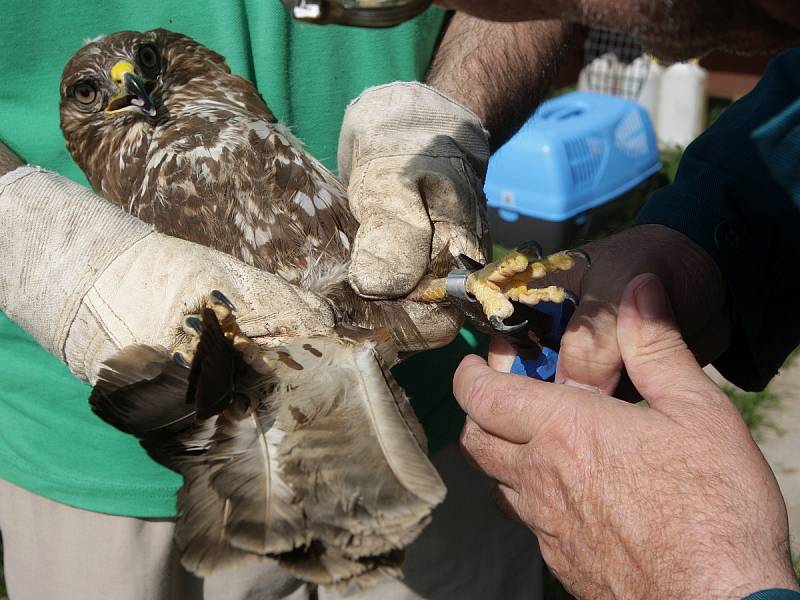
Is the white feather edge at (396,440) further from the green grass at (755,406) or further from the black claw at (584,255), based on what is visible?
the green grass at (755,406)

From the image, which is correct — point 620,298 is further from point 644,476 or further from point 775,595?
point 775,595

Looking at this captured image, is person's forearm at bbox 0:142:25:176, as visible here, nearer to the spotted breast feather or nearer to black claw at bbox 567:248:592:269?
the spotted breast feather

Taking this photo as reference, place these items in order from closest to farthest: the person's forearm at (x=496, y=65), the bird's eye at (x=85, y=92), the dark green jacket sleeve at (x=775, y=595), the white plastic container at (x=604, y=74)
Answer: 1. the dark green jacket sleeve at (x=775, y=595)
2. the bird's eye at (x=85, y=92)
3. the person's forearm at (x=496, y=65)
4. the white plastic container at (x=604, y=74)

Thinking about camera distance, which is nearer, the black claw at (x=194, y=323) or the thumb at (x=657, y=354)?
the thumb at (x=657, y=354)

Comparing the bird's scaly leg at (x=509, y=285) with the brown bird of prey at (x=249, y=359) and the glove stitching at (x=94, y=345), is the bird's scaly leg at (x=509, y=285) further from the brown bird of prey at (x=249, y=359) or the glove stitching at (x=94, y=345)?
the glove stitching at (x=94, y=345)

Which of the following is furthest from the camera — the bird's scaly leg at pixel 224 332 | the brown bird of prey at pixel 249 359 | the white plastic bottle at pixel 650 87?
the white plastic bottle at pixel 650 87

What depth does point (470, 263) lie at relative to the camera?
196 cm

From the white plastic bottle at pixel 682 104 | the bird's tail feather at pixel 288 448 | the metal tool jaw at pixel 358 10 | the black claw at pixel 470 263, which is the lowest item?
the white plastic bottle at pixel 682 104

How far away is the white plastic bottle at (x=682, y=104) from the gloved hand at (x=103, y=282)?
7.14 m

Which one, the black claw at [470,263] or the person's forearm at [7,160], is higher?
the person's forearm at [7,160]

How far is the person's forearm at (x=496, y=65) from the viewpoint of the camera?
7.99ft

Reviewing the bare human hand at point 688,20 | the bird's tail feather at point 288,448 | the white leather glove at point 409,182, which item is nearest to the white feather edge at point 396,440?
the bird's tail feather at point 288,448

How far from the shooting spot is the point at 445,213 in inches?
81.6

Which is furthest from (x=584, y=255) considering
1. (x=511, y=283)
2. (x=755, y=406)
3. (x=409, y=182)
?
(x=755, y=406)
